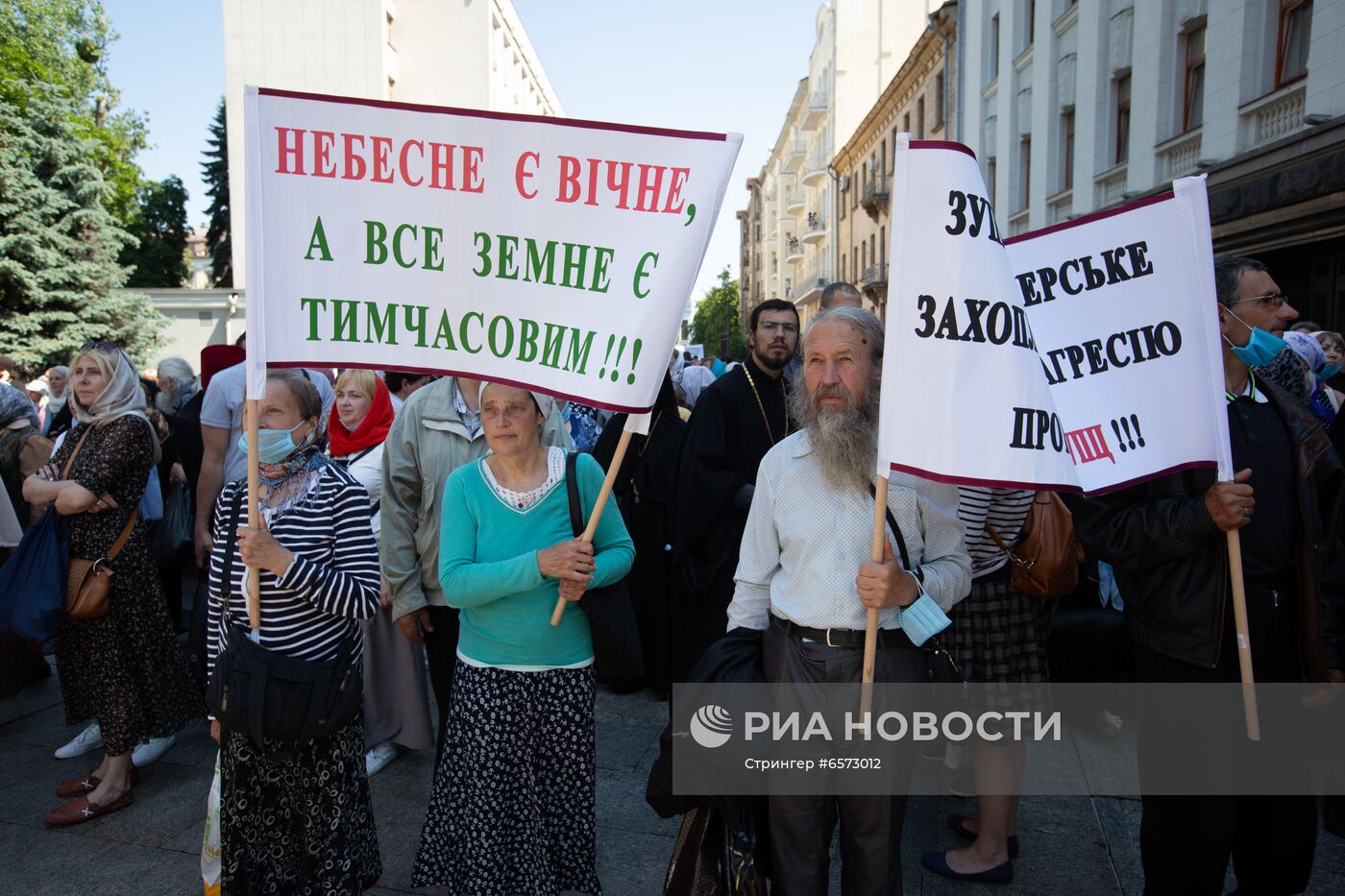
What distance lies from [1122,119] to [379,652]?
49.3ft

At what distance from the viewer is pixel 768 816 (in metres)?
2.68

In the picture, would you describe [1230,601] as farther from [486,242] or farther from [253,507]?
[253,507]

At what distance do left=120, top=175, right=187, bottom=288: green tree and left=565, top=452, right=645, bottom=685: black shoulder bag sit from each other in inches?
1834

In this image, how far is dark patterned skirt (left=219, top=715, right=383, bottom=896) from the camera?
9.94ft

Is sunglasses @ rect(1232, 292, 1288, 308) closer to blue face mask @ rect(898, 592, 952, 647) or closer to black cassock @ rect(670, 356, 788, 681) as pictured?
blue face mask @ rect(898, 592, 952, 647)

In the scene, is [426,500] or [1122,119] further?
[1122,119]

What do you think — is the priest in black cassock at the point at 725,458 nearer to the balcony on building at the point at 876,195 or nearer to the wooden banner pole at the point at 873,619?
the wooden banner pole at the point at 873,619

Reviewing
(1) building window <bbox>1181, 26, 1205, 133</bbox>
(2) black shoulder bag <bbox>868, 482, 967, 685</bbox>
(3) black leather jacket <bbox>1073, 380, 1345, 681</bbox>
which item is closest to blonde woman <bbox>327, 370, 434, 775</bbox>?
(2) black shoulder bag <bbox>868, 482, 967, 685</bbox>

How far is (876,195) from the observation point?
3688 centimetres

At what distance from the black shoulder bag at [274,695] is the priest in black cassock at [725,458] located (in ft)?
6.69

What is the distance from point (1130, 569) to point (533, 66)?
57.5m

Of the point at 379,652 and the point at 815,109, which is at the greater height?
the point at 815,109

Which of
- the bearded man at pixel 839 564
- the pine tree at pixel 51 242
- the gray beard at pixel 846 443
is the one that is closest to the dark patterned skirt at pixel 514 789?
the bearded man at pixel 839 564

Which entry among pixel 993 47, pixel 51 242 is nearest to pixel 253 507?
pixel 993 47
